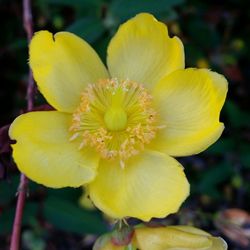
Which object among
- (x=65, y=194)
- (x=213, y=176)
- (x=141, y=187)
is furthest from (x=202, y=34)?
(x=141, y=187)

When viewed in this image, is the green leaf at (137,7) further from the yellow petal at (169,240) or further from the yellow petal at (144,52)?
the yellow petal at (169,240)

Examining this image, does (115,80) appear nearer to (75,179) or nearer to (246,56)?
(75,179)

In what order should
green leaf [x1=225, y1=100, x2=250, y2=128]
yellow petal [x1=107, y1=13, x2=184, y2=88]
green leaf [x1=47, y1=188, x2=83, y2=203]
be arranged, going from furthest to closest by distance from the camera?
green leaf [x1=225, y1=100, x2=250, y2=128]
green leaf [x1=47, y1=188, x2=83, y2=203]
yellow petal [x1=107, y1=13, x2=184, y2=88]

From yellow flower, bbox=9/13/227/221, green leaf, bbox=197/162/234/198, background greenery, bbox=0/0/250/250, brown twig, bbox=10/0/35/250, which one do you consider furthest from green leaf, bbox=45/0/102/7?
green leaf, bbox=197/162/234/198

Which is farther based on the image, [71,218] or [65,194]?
[65,194]

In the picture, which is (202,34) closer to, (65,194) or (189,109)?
(65,194)

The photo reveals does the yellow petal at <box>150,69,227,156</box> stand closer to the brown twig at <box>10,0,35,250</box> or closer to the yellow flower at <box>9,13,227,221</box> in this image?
the yellow flower at <box>9,13,227,221</box>
